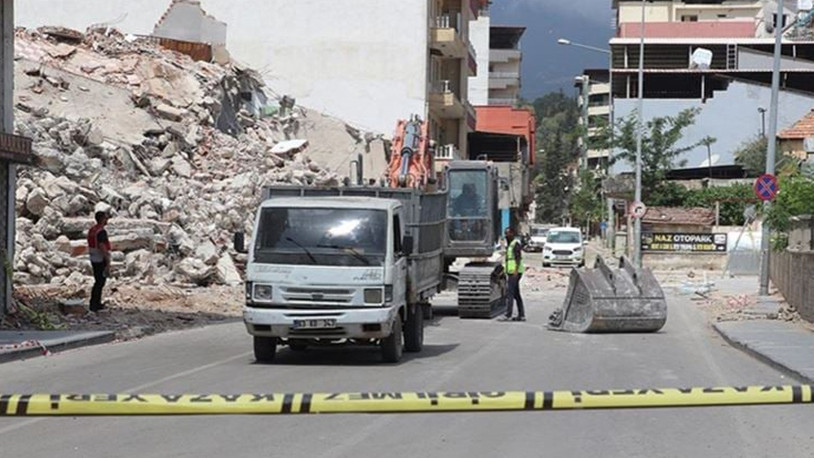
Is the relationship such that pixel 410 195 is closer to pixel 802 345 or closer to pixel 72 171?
pixel 802 345

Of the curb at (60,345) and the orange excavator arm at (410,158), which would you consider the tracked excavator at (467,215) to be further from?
the curb at (60,345)

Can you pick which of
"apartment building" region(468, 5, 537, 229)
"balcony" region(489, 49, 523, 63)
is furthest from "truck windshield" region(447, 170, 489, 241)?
"balcony" region(489, 49, 523, 63)

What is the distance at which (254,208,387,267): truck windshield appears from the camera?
1585 cm

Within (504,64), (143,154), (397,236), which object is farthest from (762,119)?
(397,236)

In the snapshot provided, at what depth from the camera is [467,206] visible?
2809 cm

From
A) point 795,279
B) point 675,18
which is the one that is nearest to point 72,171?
point 795,279

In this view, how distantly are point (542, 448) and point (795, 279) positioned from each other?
18921mm

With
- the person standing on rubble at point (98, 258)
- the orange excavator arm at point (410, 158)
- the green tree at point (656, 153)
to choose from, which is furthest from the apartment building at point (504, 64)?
the person standing on rubble at point (98, 258)

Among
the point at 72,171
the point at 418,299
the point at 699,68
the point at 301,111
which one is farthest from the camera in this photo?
the point at 699,68

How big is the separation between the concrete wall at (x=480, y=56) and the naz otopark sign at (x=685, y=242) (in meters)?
43.2

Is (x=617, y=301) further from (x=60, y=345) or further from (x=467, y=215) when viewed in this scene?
(x=60, y=345)

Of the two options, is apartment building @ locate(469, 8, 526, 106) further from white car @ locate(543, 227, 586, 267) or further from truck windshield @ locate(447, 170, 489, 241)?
truck windshield @ locate(447, 170, 489, 241)

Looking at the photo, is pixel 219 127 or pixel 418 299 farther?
pixel 219 127

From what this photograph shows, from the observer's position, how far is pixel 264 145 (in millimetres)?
45344
